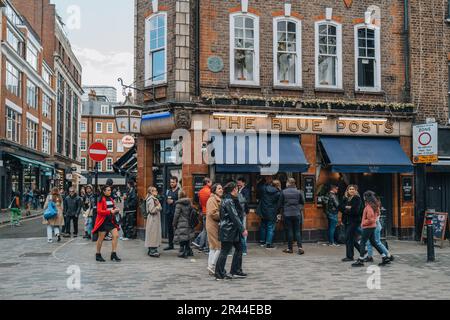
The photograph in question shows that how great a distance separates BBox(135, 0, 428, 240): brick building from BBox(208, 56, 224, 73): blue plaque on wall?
0.10 ft

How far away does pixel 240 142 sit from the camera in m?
15.2

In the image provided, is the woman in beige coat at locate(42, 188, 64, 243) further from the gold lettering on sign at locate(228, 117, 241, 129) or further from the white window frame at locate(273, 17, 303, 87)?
the white window frame at locate(273, 17, 303, 87)

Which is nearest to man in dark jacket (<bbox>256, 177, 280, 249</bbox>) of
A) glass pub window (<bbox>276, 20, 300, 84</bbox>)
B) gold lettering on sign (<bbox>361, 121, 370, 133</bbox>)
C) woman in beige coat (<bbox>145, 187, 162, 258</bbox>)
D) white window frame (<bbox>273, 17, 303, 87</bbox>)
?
woman in beige coat (<bbox>145, 187, 162, 258</bbox>)

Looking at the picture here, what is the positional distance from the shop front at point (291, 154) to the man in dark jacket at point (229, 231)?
191 inches

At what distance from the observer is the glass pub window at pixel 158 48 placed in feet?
51.6

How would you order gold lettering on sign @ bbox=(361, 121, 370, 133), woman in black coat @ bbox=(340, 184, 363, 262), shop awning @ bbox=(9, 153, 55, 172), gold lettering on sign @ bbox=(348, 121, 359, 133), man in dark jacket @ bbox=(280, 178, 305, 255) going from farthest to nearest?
shop awning @ bbox=(9, 153, 55, 172) → gold lettering on sign @ bbox=(361, 121, 370, 133) → gold lettering on sign @ bbox=(348, 121, 359, 133) → man in dark jacket @ bbox=(280, 178, 305, 255) → woman in black coat @ bbox=(340, 184, 363, 262)

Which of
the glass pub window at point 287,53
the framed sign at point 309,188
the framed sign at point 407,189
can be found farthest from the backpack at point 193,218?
the framed sign at point 407,189

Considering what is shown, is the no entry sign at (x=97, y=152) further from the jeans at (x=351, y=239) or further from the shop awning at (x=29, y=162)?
the shop awning at (x=29, y=162)

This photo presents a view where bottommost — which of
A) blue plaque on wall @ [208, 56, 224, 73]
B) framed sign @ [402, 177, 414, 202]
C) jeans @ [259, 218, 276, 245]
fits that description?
jeans @ [259, 218, 276, 245]

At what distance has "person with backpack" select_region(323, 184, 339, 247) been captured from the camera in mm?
14875

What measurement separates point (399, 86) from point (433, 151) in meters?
3.63

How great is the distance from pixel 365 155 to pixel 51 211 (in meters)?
9.75
